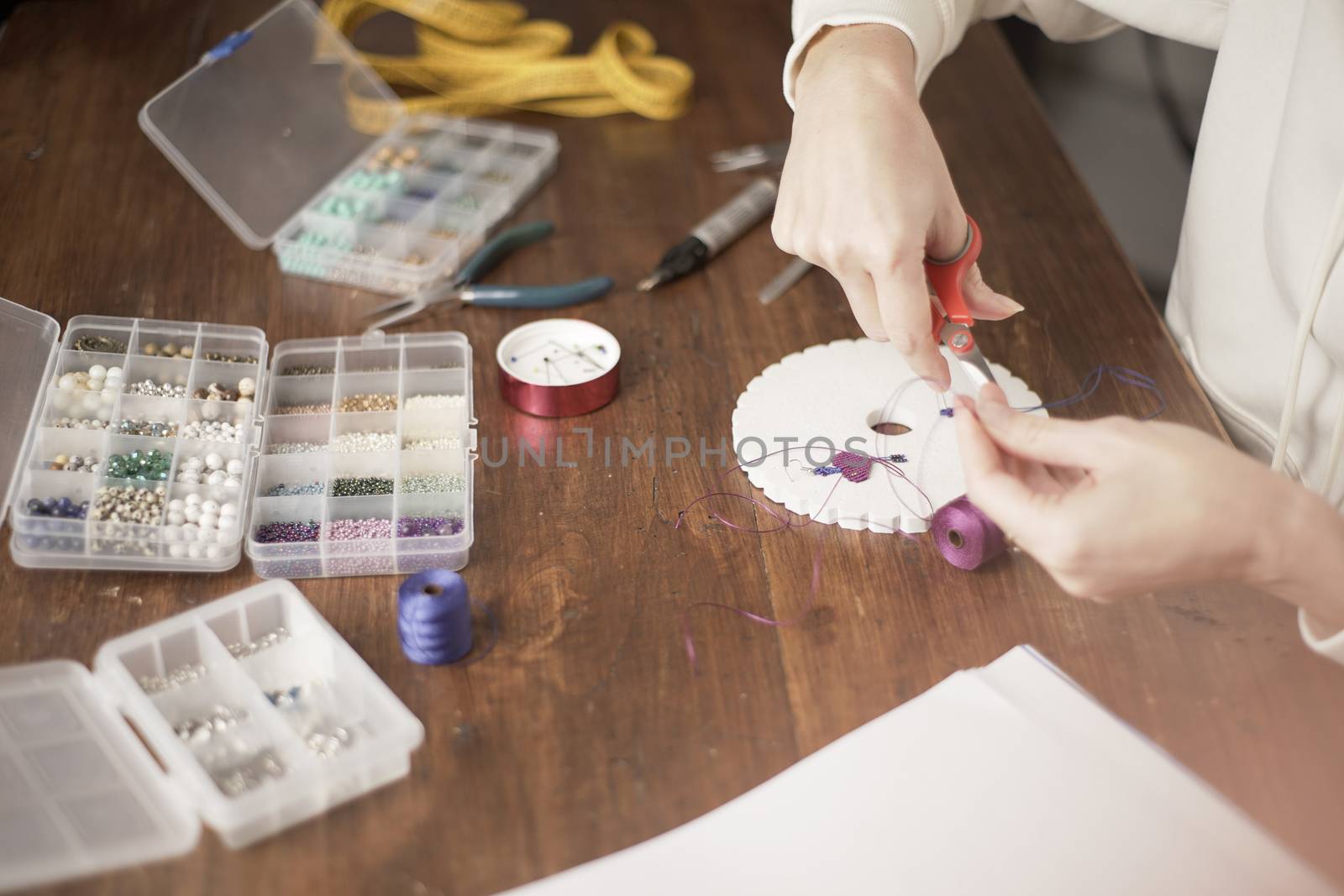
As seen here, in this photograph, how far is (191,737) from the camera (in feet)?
2.78

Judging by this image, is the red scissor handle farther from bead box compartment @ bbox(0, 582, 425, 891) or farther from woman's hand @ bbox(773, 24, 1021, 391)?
bead box compartment @ bbox(0, 582, 425, 891)

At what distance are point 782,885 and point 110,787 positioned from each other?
49 centimetres

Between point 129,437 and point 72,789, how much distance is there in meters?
0.37

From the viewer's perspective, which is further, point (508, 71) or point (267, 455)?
point (508, 71)

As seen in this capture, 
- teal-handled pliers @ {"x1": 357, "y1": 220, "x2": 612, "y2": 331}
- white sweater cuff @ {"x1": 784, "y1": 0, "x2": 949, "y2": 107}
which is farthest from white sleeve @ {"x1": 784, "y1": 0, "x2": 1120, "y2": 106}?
teal-handled pliers @ {"x1": 357, "y1": 220, "x2": 612, "y2": 331}

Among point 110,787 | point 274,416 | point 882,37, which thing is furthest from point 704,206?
point 110,787

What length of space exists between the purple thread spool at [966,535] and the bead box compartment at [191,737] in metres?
0.51

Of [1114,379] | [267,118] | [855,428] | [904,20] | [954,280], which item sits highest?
[267,118]

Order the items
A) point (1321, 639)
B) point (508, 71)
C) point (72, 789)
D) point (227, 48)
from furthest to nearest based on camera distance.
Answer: point (508, 71), point (227, 48), point (1321, 639), point (72, 789)

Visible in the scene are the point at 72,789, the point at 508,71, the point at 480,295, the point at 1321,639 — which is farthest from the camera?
the point at 508,71

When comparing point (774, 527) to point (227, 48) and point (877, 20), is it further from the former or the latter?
point (227, 48)

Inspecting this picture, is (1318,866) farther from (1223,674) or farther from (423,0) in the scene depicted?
(423,0)

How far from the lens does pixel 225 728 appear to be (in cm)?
86

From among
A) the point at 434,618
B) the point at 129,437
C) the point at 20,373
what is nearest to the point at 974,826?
the point at 434,618
